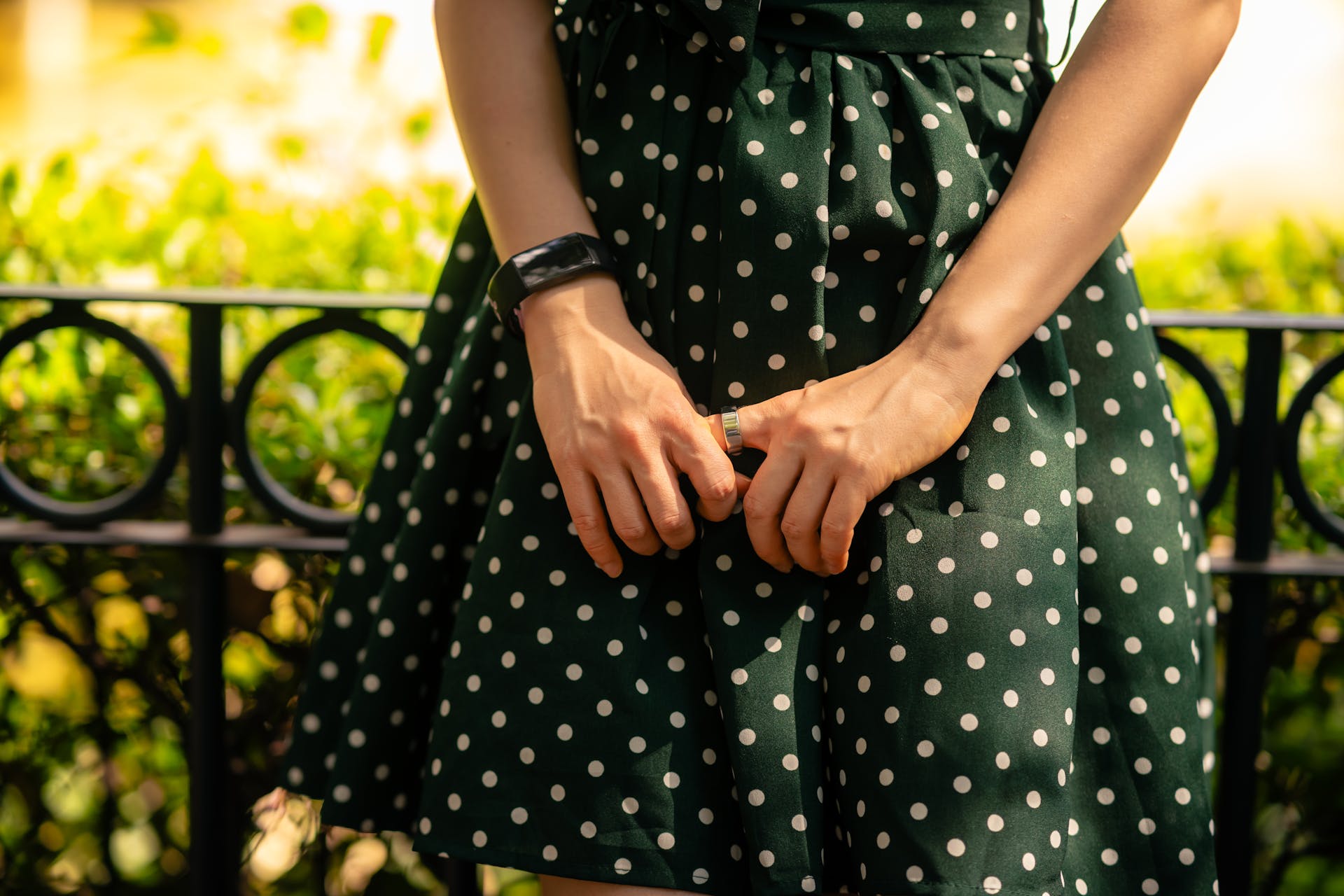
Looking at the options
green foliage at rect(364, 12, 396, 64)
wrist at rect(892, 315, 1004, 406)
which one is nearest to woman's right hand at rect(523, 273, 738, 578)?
wrist at rect(892, 315, 1004, 406)

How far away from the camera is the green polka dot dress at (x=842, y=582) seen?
826mm

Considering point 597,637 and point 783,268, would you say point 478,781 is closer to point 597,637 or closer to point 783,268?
point 597,637

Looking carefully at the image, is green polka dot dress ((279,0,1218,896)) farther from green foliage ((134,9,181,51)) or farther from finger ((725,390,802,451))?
green foliage ((134,9,181,51))

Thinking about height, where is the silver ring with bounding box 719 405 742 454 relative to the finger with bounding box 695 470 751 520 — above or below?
above

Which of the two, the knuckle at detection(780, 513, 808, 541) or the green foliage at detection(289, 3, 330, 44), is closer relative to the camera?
the knuckle at detection(780, 513, 808, 541)

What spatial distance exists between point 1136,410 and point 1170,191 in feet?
19.8

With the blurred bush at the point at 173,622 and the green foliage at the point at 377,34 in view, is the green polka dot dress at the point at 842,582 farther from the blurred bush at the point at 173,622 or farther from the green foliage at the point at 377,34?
the green foliage at the point at 377,34

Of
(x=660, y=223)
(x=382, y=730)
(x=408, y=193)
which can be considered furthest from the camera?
(x=408, y=193)

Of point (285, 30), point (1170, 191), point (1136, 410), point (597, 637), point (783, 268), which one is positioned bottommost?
point (597, 637)

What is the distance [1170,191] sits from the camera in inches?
247

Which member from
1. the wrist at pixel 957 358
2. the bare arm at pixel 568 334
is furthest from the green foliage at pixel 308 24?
the wrist at pixel 957 358

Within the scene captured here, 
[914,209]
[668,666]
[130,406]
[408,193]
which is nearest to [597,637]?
[668,666]

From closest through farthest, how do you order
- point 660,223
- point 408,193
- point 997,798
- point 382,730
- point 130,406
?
1. point 997,798
2. point 660,223
3. point 382,730
4. point 130,406
5. point 408,193

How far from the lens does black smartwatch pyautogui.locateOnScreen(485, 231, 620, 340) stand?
0.92 metres
